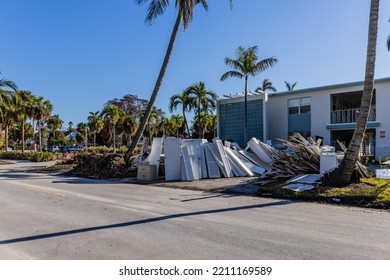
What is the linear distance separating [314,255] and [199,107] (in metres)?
29.0

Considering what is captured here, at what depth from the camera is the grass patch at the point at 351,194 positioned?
27.7 feet

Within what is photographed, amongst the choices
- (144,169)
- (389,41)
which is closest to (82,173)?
(144,169)

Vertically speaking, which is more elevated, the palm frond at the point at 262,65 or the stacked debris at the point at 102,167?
the palm frond at the point at 262,65

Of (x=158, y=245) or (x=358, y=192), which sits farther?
(x=358, y=192)

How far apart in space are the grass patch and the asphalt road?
2.13ft

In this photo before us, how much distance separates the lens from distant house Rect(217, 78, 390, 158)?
21.9 metres

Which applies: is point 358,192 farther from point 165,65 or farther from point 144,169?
point 165,65

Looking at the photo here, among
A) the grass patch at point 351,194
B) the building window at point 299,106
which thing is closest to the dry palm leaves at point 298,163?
the grass patch at point 351,194

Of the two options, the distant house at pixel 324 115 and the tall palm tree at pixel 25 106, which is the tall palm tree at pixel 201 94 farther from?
the tall palm tree at pixel 25 106

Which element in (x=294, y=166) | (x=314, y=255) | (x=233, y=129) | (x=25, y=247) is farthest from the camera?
(x=233, y=129)

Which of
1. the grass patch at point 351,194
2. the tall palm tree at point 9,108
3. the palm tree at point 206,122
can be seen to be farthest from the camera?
the palm tree at point 206,122

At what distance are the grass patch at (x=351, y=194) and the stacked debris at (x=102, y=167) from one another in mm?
9388

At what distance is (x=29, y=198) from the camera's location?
9.87 metres

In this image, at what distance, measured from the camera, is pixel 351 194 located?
29.5 ft
